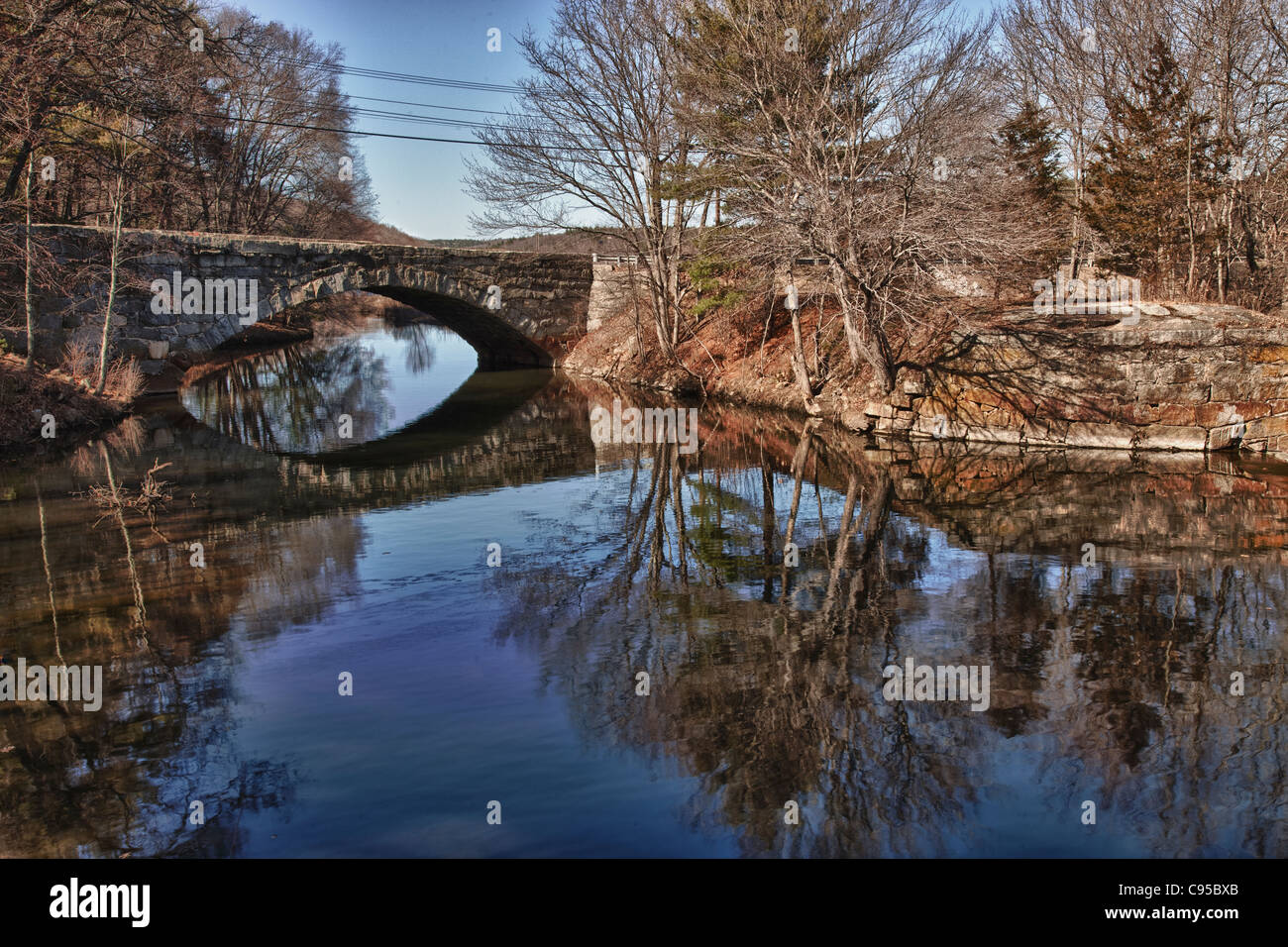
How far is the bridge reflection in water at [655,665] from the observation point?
221 inches

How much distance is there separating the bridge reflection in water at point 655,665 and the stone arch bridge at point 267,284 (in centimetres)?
1063

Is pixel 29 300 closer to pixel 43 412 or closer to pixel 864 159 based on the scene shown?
pixel 43 412

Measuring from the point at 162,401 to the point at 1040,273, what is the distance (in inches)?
890

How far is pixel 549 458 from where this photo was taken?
18234 mm

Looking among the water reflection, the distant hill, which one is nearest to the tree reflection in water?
the water reflection

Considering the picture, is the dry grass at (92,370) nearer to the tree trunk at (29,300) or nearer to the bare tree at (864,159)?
the tree trunk at (29,300)

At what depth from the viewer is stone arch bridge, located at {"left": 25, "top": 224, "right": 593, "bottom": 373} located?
23.2m

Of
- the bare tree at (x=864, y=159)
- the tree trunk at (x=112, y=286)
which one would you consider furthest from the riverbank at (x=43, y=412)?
the bare tree at (x=864, y=159)

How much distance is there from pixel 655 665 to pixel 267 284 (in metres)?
22.8

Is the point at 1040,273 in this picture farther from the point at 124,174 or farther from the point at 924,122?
the point at 124,174

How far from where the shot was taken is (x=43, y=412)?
19.4 metres

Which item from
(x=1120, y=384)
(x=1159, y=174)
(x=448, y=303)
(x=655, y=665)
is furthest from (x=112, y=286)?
(x=1159, y=174)
